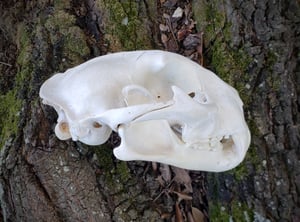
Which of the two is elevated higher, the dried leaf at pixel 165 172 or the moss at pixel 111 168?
the moss at pixel 111 168

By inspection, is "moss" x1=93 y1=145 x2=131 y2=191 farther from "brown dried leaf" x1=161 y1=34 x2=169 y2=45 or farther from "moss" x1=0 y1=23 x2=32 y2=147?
"brown dried leaf" x1=161 y1=34 x2=169 y2=45

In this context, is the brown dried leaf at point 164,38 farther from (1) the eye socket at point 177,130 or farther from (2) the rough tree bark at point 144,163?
(1) the eye socket at point 177,130

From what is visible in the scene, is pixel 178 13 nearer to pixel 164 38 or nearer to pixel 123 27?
pixel 164 38

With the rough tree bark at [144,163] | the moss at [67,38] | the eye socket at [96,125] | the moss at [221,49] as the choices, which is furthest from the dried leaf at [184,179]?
the moss at [67,38]

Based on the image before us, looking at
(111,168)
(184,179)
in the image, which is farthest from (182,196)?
(111,168)

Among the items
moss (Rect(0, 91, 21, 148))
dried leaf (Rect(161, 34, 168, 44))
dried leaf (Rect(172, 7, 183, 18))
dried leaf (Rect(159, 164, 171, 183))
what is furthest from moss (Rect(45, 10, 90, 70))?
dried leaf (Rect(159, 164, 171, 183))

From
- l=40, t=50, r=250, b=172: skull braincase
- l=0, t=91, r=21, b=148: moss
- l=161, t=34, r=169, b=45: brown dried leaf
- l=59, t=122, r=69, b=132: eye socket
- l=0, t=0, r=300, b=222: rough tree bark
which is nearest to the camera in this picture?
l=40, t=50, r=250, b=172: skull braincase

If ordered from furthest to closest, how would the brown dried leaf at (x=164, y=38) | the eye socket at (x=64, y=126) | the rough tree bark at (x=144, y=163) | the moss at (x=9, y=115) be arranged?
the brown dried leaf at (x=164, y=38) → the moss at (x=9, y=115) → the rough tree bark at (x=144, y=163) → the eye socket at (x=64, y=126)
